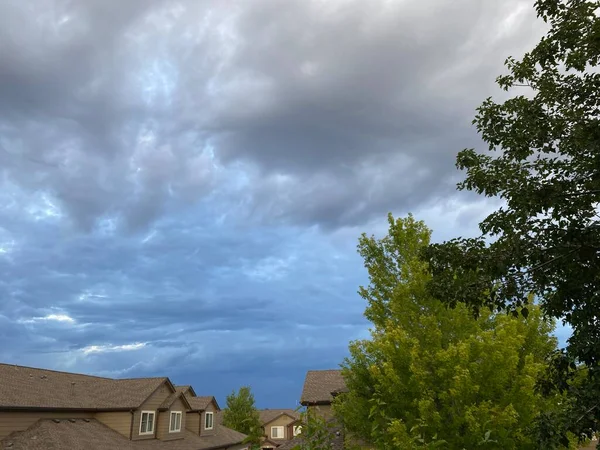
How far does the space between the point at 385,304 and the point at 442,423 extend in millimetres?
6989

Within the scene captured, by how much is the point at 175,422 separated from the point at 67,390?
881 centimetres

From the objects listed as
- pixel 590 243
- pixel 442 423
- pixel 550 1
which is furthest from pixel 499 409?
pixel 550 1

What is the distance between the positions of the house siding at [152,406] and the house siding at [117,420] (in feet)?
1.61

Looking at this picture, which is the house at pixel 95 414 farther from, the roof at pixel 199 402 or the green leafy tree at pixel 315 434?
the green leafy tree at pixel 315 434

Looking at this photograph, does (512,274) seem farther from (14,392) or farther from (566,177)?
(14,392)

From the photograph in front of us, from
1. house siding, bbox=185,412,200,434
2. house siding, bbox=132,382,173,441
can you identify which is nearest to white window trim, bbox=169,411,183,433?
house siding, bbox=132,382,173,441

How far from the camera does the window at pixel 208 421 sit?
4622cm

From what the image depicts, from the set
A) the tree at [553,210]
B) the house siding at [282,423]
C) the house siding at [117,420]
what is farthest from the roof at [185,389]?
the house siding at [282,423]

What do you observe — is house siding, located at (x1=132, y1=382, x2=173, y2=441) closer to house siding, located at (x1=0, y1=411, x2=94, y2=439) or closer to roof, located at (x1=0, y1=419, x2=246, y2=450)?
roof, located at (x1=0, y1=419, x2=246, y2=450)

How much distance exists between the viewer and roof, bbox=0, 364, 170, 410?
30.3 metres

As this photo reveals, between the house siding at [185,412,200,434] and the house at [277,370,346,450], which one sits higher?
the house at [277,370,346,450]

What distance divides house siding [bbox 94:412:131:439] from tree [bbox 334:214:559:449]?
2013cm

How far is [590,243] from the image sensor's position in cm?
1108

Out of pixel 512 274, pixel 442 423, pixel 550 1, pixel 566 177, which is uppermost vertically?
pixel 550 1
